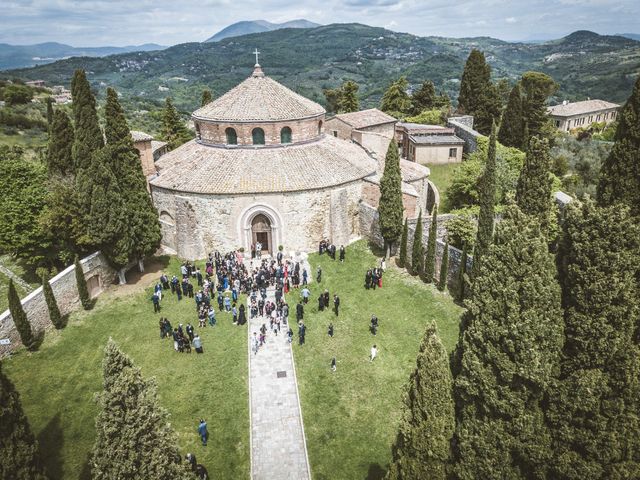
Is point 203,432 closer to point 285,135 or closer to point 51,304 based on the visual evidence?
point 51,304

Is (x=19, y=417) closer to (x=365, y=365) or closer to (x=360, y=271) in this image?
(x=365, y=365)

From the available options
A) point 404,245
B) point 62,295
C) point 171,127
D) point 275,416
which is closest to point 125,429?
point 275,416

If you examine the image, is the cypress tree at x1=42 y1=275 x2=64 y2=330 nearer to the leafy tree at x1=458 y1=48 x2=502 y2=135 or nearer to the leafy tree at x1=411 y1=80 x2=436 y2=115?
the leafy tree at x1=458 y1=48 x2=502 y2=135

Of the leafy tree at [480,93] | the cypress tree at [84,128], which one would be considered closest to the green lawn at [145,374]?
the cypress tree at [84,128]

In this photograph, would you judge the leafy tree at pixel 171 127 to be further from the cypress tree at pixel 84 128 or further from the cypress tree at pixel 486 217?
the cypress tree at pixel 486 217

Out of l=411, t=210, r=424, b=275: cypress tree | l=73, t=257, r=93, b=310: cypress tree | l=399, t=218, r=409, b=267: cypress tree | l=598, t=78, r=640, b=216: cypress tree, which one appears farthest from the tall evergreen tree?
l=73, t=257, r=93, b=310: cypress tree

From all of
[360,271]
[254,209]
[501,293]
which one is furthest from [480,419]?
[254,209]

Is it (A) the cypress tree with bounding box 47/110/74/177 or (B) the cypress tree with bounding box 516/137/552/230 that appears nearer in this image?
(B) the cypress tree with bounding box 516/137/552/230

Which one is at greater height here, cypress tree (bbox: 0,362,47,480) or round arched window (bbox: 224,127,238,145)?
round arched window (bbox: 224,127,238,145)
